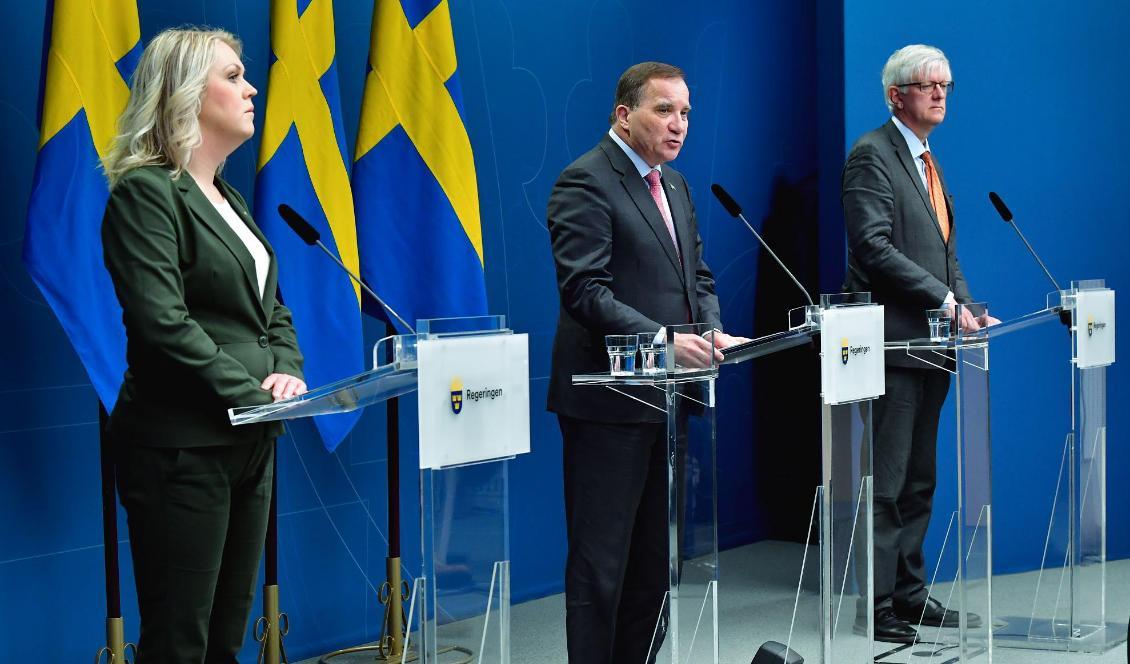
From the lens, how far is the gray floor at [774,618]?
3514 millimetres

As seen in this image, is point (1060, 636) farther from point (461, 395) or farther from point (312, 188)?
point (461, 395)

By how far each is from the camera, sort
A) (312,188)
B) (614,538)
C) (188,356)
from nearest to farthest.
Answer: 1. (188,356)
2. (614,538)
3. (312,188)

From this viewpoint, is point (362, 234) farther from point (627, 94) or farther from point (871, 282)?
point (871, 282)

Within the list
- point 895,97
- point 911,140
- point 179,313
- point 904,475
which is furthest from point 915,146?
point 179,313

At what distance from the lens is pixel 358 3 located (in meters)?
4.49

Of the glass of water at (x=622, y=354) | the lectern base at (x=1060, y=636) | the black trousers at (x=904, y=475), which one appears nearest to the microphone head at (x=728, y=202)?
the glass of water at (x=622, y=354)

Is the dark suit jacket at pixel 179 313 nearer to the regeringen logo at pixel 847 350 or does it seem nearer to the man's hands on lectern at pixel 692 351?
the man's hands on lectern at pixel 692 351

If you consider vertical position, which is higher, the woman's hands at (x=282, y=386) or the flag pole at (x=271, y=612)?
the woman's hands at (x=282, y=386)

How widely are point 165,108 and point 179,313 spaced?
41cm

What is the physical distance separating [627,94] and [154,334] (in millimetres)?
1518

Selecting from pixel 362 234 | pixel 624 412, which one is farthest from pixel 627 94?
pixel 362 234

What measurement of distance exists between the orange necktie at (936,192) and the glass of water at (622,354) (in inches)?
91.5

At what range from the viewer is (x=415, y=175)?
4.15 m

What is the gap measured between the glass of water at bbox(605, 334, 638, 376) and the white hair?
2330 mm
